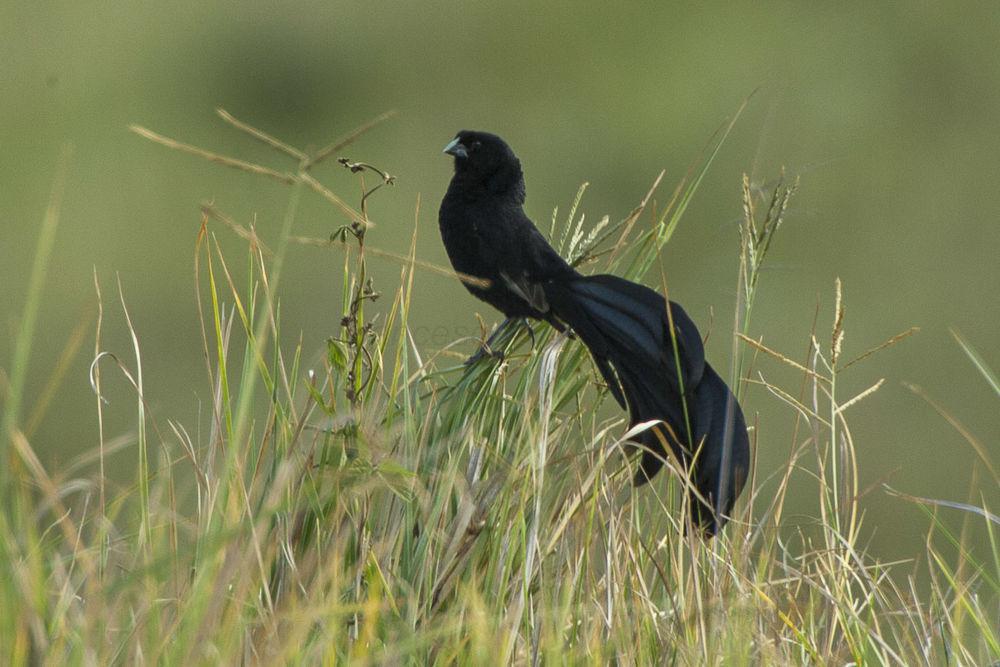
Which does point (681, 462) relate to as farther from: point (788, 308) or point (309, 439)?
point (788, 308)

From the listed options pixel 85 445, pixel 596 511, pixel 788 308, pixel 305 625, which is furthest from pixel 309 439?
pixel 788 308

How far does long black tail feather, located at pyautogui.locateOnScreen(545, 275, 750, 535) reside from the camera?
222cm

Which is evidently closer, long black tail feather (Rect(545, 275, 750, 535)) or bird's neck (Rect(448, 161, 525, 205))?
long black tail feather (Rect(545, 275, 750, 535))

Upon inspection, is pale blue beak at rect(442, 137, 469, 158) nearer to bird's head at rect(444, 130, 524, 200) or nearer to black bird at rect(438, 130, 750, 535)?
bird's head at rect(444, 130, 524, 200)

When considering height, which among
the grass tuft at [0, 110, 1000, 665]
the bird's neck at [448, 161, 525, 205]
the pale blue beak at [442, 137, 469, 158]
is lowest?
the grass tuft at [0, 110, 1000, 665]

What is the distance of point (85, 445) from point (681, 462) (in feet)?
24.3

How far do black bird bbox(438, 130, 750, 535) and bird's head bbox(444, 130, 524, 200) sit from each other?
4 cm

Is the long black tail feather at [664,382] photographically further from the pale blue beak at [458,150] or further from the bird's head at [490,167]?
the pale blue beak at [458,150]

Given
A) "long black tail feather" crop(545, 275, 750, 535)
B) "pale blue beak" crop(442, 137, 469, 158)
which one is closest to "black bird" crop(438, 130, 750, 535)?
"long black tail feather" crop(545, 275, 750, 535)

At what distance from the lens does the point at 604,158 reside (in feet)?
35.8

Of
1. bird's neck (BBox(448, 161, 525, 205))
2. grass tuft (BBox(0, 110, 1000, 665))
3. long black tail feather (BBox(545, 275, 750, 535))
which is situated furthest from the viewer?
bird's neck (BBox(448, 161, 525, 205))

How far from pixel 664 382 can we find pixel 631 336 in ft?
0.38

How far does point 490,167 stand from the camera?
3.35 m

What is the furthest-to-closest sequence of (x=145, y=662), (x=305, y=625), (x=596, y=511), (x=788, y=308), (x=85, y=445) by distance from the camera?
1. (x=788, y=308)
2. (x=85, y=445)
3. (x=596, y=511)
4. (x=145, y=662)
5. (x=305, y=625)
